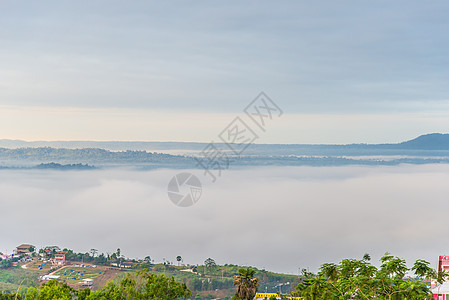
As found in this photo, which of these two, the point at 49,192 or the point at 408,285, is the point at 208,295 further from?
the point at 49,192

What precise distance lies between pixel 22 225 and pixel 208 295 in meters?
85.1

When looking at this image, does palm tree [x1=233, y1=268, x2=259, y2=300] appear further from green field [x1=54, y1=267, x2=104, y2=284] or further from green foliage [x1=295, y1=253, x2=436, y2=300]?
green field [x1=54, y1=267, x2=104, y2=284]

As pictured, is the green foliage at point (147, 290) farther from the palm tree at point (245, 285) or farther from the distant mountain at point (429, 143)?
the distant mountain at point (429, 143)

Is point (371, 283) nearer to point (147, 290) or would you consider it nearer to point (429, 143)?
point (147, 290)

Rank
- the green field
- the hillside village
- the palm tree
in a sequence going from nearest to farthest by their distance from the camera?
1. the palm tree
2. the hillside village
3. the green field

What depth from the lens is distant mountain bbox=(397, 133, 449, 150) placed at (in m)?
120

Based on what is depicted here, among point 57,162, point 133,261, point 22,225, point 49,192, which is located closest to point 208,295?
point 133,261

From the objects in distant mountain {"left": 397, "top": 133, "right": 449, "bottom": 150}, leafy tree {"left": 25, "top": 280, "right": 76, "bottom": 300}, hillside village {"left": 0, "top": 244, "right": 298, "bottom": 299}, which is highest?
distant mountain {"left": 397, "top": 133, "right": 449, "bottom": 150}

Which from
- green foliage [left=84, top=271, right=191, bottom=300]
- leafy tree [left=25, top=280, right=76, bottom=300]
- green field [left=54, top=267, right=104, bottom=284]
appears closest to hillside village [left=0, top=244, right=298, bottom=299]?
green field [left=54, top=267, right=104, bottom=284]

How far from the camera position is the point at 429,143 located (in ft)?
400

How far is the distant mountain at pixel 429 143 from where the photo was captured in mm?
119500

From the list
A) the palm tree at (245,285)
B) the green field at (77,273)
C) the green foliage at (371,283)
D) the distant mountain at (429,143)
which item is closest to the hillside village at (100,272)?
the green field at (77,273)

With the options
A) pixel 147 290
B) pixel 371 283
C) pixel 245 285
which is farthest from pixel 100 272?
pixel 371 283

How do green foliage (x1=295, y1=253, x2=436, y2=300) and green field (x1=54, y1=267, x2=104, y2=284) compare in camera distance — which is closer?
green foliage (x1=295, y1=253, x2=436, y2=300)
